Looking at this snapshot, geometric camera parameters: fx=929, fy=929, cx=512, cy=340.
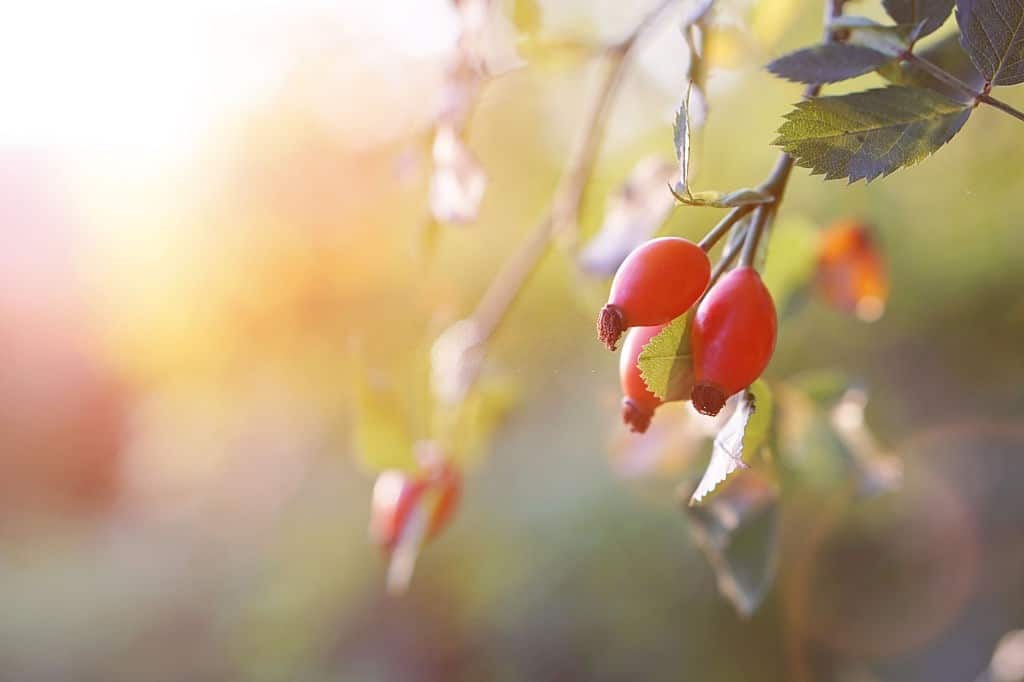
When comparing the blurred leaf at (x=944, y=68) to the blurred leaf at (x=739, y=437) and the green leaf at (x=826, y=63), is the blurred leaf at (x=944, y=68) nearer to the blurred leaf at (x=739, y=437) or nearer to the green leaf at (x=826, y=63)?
the green leaf at (x=826, y=63)

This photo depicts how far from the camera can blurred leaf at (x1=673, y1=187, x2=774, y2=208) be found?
43 cm

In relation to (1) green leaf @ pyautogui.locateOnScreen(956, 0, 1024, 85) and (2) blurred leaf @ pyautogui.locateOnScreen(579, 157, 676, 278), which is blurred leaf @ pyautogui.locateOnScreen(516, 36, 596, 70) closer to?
(2) blurred leaf @ pyautogui.locateOnScreen(579, 157, 676, 278)

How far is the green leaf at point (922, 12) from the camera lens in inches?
19.5

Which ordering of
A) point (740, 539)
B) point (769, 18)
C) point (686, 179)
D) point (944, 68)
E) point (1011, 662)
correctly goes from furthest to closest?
point (1011, 662)
point (769, 18)
point (740, 539)
point (944, 68)
point (686, 179)

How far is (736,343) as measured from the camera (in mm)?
466

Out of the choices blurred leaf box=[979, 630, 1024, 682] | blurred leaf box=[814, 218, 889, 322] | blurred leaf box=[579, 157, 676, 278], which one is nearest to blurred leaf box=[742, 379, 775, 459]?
blurred leaf box=[579, 157, 676, 278]

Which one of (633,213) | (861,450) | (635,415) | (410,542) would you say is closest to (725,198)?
(635,415)

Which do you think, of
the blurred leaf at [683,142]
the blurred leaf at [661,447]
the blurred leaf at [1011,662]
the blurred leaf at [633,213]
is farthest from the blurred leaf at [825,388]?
the blurred leaf at [683,142]

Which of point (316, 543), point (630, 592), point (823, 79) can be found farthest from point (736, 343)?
point (316, 543)

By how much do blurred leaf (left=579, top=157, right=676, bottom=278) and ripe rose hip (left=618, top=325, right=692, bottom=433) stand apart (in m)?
0.33

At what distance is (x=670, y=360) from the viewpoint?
1.62 ft

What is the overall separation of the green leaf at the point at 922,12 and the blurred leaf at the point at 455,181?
17.8 inches

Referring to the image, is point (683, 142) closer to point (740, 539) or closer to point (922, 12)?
point (922, 12)

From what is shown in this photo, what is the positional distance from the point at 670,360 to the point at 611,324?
0.04 metres
